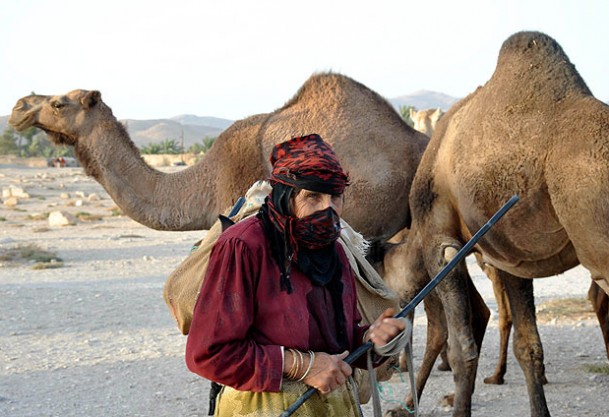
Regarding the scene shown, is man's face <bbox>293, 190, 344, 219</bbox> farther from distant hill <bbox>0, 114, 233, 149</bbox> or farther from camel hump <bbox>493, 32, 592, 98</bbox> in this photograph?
distant hill <bbox>0, 114, 233, 149</bbox>

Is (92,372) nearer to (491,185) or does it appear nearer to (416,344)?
(416,344)

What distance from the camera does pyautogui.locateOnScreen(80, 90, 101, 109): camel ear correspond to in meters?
8.65

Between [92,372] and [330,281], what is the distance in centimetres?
536

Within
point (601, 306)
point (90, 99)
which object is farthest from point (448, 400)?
point (90, 99)

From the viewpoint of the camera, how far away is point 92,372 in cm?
805

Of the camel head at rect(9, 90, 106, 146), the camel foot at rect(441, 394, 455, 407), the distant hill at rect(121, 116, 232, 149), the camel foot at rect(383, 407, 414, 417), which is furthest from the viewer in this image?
the distant hill at rect(121, 116, 232, 149)

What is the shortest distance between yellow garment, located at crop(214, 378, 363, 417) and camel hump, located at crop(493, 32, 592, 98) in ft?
10.2

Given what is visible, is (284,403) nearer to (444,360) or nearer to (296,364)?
(296,364)

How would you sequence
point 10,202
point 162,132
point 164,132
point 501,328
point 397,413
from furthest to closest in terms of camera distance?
point 164,132
point 162,132
point 10,202
point 501,328
point 397,413

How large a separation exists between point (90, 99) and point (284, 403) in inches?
242

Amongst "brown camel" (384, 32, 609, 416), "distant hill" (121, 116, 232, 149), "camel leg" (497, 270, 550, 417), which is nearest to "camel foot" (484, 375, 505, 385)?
"brown camel" (384, 32, 609, 416)

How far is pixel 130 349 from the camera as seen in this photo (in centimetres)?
895

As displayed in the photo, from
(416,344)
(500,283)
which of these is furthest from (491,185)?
(416,344)

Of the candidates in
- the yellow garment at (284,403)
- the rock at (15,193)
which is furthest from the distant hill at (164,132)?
the yellow garment at (284,403)
